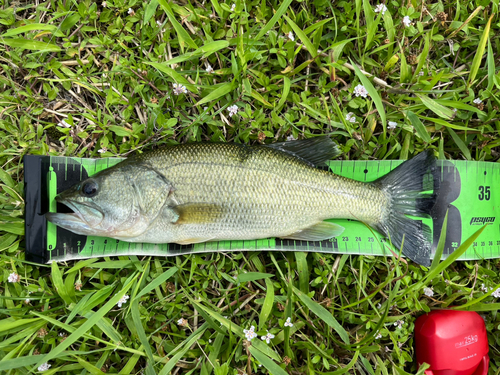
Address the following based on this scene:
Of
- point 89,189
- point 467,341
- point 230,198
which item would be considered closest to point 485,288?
point 467,341

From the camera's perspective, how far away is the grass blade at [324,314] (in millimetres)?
2670

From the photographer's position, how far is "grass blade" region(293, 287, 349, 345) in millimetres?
2670

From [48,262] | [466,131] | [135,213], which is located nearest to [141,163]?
[135,213]

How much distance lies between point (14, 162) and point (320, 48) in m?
3.34

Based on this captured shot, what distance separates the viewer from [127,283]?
8.98ft

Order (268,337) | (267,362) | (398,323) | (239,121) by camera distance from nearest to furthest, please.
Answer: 1. (267,362)
2. (268,337)
3. (398,323)
4. (239,121)

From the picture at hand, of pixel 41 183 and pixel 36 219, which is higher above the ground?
pixel 41 183

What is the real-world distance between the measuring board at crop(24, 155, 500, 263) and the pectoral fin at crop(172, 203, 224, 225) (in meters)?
0.37

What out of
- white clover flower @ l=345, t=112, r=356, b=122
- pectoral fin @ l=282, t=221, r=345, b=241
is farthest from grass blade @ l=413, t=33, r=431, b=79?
pectoral fin @ l=282, t=221, r=345, b=241

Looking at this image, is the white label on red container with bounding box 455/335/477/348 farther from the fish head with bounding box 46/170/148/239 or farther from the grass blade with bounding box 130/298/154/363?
the fish head with bounding box 46/170/148/239

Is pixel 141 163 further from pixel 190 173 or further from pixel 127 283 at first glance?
pixel 127 283

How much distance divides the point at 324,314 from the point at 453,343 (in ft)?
3.88

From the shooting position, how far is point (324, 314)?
270 centimetres

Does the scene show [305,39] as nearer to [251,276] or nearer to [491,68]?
[491,68]
